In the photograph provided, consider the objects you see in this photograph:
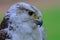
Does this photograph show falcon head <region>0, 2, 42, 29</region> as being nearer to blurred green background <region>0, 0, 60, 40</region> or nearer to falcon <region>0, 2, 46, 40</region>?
falcon <region>0, 2, 46, 40</region>

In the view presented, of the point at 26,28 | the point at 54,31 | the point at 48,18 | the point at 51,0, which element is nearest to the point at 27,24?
the point at 26,28

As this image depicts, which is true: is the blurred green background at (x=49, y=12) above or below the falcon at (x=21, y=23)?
below

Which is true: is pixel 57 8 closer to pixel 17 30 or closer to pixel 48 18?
pixel 48 18

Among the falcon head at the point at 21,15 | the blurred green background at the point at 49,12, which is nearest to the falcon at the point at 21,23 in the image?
the falcon head at the point at 21,15

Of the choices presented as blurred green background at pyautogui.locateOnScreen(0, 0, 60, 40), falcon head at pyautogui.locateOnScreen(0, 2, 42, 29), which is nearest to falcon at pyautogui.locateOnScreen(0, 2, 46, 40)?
falcon head at pyautogui.locateOnScreen(0, 2, 42, 29)

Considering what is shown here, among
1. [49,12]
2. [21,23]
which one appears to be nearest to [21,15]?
[21,23]

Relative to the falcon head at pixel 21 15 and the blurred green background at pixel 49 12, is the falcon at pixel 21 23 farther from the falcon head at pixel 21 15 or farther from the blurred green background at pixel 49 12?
the blurred green background at pixel 49 12
